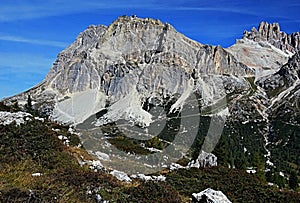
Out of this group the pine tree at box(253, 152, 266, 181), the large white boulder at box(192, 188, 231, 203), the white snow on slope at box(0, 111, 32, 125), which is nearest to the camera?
the large white boulder at box(192, 188, 231, 203)

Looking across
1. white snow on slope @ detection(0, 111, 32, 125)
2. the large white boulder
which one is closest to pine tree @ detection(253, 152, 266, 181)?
white snow on slope @ detection(0, 111, 32, 125)

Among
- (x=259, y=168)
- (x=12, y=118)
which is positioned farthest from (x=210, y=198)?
(x=259, y=168)

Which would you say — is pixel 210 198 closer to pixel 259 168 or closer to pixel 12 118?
pixel 12 118

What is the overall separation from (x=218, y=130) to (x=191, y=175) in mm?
162342

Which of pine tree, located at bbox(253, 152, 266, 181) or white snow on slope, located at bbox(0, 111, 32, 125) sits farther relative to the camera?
pine tree, located at bbox(253, 152, 266, 181)

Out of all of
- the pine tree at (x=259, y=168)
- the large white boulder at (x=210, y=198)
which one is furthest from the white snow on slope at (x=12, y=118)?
the pine tree at (x=259, y=168)

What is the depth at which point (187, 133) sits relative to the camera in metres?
163

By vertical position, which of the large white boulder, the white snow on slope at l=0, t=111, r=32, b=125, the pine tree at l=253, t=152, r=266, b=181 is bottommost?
the pine tree at l=253, t=152, r=266, b=181

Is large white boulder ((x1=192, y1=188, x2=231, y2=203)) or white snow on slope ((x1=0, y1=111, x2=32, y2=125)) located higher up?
white snow on slope ((x1=0, y1=111, x2=32, y2=125))

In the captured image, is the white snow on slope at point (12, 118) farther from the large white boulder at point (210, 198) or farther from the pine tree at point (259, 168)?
the pine tree at point (259, 168)

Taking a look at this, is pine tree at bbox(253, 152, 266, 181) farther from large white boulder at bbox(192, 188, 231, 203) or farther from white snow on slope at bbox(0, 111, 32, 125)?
large white boulder at bbox(192, 188, 231, 203)

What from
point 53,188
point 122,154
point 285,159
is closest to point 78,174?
point 53,188

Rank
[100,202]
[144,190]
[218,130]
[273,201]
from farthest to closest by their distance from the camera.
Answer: [218,130]
[273,201]
[144,190]
[100,202]

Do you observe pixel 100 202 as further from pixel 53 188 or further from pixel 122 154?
pixel 122 154
